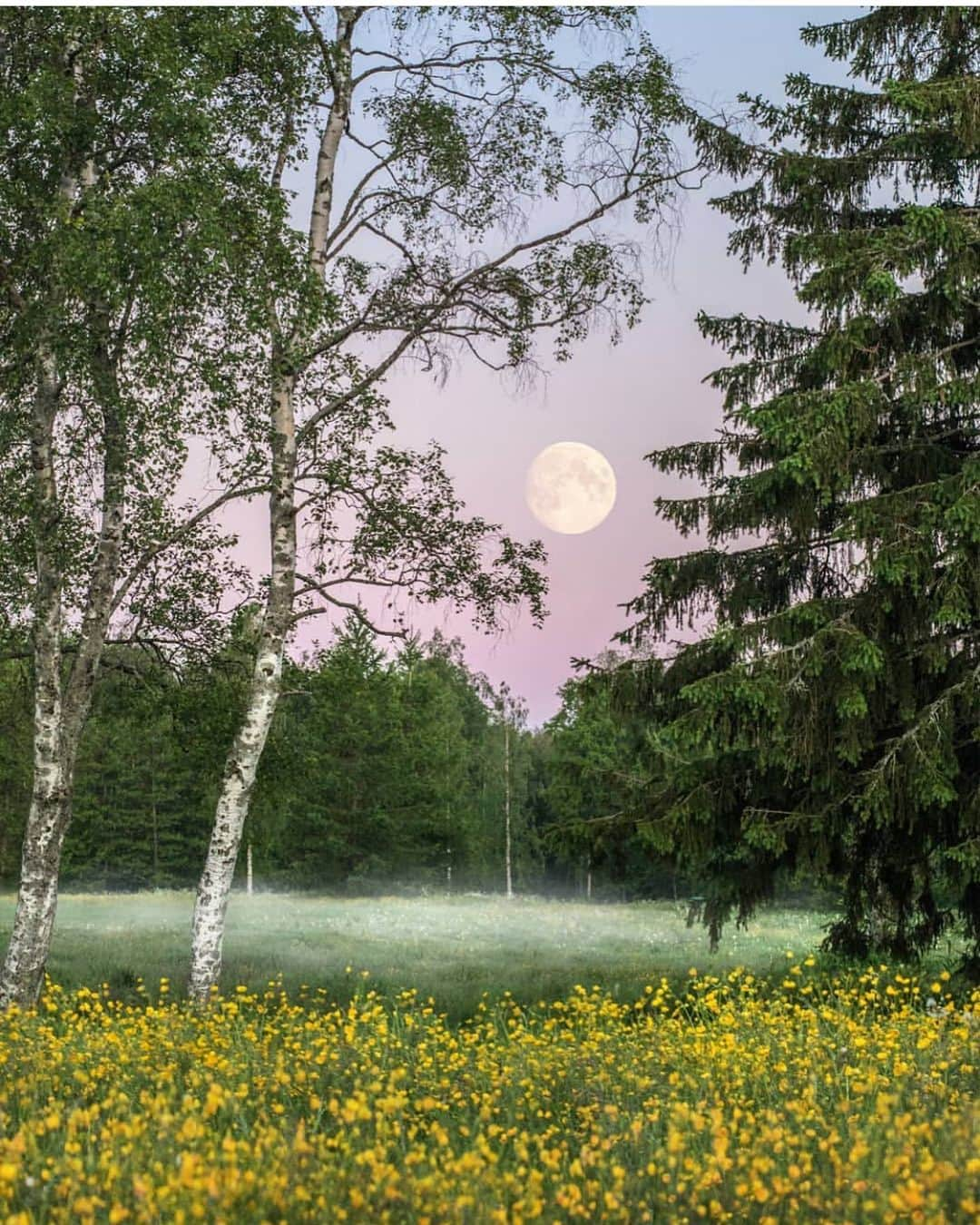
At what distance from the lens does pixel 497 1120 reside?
Answer: 5602 mm

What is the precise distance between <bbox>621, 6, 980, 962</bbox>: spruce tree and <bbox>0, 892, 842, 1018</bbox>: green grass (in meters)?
3.32

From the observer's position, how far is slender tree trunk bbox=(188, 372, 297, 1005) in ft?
40.2

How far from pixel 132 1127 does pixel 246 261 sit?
9.65 m

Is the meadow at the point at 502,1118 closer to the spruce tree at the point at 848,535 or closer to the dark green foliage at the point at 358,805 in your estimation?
the spruce tree at the point at 848,535

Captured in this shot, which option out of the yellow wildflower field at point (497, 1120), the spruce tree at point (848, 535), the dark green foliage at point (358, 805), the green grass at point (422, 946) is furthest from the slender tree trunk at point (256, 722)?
the dark green foliage at point (358, 805)

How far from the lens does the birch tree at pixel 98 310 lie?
1099 cm

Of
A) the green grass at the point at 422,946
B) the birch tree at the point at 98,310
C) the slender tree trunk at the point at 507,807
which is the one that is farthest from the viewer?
the slender tree trunk at the point at 507,807

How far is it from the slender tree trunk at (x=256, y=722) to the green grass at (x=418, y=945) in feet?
6.72

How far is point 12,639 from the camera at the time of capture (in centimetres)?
1353

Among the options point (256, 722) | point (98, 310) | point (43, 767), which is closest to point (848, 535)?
point (256, 722)

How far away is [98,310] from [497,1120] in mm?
9925

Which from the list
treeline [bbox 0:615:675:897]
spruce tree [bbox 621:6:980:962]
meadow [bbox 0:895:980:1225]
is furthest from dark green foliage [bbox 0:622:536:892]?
meadow [bbox 0:895:980:1225]

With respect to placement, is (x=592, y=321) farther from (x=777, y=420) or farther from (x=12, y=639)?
(x=12, y=639)

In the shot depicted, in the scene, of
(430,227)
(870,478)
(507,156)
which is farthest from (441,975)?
(507,156)
